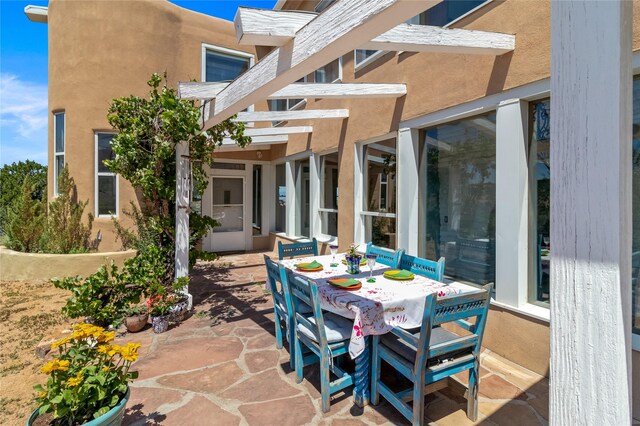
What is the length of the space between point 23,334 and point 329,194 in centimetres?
546

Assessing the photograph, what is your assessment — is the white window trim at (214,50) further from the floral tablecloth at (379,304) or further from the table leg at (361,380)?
the table leg at (361,380)

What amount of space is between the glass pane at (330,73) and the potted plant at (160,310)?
5.19m

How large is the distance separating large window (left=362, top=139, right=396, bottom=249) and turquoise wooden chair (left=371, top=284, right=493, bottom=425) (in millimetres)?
2828

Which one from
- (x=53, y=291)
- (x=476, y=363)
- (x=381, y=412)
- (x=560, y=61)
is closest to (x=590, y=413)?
(x=560, y=61)

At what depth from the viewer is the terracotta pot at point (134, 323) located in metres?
4.37

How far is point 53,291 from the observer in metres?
6.46

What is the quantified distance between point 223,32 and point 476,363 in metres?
9.94

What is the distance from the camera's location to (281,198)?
32.6 ft

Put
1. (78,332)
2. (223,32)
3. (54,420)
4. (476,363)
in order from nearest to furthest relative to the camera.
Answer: (54,420), (78,332), (476,363), (223,32)

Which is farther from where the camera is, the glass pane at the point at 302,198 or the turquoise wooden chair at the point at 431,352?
the glass pane at the point at 302,198

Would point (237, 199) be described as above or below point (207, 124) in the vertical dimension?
below

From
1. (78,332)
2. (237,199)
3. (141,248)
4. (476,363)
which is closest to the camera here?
(78,332)

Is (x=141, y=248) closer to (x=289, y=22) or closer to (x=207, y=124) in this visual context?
(x=207, y=124)

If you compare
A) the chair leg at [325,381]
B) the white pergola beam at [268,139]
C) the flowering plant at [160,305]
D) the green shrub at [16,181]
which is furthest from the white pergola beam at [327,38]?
the green shrub at [16,181]
